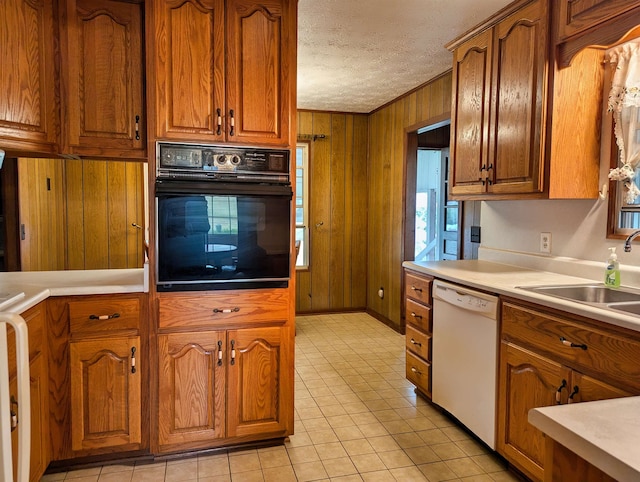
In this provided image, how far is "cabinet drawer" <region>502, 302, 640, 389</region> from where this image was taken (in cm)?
158

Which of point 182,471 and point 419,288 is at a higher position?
point 419,288

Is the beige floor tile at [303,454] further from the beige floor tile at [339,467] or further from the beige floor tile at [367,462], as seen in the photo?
the beige floor tile at [367,462]

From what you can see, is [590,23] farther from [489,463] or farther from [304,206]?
[304,206]

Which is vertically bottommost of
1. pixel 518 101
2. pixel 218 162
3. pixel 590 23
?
pixel 218 162

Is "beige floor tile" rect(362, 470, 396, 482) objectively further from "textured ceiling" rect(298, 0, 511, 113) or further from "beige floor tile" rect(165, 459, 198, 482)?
"textured ceiling" rect(298, 0, 511, 113)

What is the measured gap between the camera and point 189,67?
7.25 feet

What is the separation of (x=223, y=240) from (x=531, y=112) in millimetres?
1712

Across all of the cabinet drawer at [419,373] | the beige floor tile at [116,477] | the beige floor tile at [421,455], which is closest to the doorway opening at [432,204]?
the cabinet drawer at [419,373]

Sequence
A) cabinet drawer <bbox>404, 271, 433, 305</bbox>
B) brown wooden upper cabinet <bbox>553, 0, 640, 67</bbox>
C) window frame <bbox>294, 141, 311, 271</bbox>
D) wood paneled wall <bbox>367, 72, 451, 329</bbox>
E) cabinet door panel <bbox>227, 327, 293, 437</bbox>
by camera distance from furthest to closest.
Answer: window frame <bbox>294, 141, 311, 271</bbox> → wood paneled wall <bbox>367, 72, 451, 329</bbox> → cabinet drawer <bbox>404, 271, 433, 305</bbox> → cabinet door panel <bbox>227, 327, 293, 437</bbox> → brown wooden upper cabinet <bbox>553, 0, 640, 67</bbox>

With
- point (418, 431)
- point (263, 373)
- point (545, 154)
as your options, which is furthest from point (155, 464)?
point (545, 154)

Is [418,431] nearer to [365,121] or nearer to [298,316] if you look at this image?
[298,316]

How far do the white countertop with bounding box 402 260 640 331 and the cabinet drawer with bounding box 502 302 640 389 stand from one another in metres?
0.06

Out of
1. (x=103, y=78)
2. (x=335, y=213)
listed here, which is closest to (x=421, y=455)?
(x=103, y=78)

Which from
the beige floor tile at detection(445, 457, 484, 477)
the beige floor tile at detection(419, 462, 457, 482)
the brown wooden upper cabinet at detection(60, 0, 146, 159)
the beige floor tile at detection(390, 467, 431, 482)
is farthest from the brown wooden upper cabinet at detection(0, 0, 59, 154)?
the beige floor tile at detection(445, 457, 484, 477)
